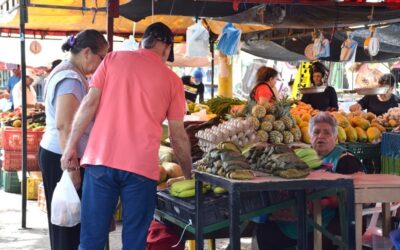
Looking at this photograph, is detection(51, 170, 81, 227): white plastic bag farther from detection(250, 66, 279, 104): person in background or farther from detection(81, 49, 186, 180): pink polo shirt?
detection(250, 66, 279, 104): person in background

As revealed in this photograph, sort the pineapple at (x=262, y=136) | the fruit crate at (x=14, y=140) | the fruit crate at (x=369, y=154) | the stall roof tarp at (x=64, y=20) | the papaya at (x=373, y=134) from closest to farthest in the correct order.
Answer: the pineapple at (x=262, y=136), the fruit crate at (x=369, y=154), the papaya at (x=373, y=134), the fruit crate at (x=14, y=140), the stall roof tarp at (x=64, y=20)

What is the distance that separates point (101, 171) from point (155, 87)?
56cm

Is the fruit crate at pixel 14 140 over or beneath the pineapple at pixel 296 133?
beneath

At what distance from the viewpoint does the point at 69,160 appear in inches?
143

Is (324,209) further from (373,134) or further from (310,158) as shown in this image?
(373,134)

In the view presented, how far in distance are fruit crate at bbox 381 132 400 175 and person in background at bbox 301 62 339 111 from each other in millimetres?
3362

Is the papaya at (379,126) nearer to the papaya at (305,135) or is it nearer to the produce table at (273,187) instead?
the papaya at (305,135)

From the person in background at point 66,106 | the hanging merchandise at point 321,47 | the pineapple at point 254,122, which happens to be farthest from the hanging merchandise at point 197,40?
the hanging merchandise at point 321,47

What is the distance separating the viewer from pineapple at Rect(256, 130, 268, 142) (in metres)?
4.98

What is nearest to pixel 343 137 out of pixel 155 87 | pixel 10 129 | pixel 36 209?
pixel 155 87

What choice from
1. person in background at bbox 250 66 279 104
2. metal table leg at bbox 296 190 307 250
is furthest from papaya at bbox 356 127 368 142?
metal table leg at bbox 296 190 307 250

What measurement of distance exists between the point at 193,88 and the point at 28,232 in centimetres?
589

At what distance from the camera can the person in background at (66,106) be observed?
12.4 ft

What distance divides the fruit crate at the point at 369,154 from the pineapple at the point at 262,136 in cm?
127
